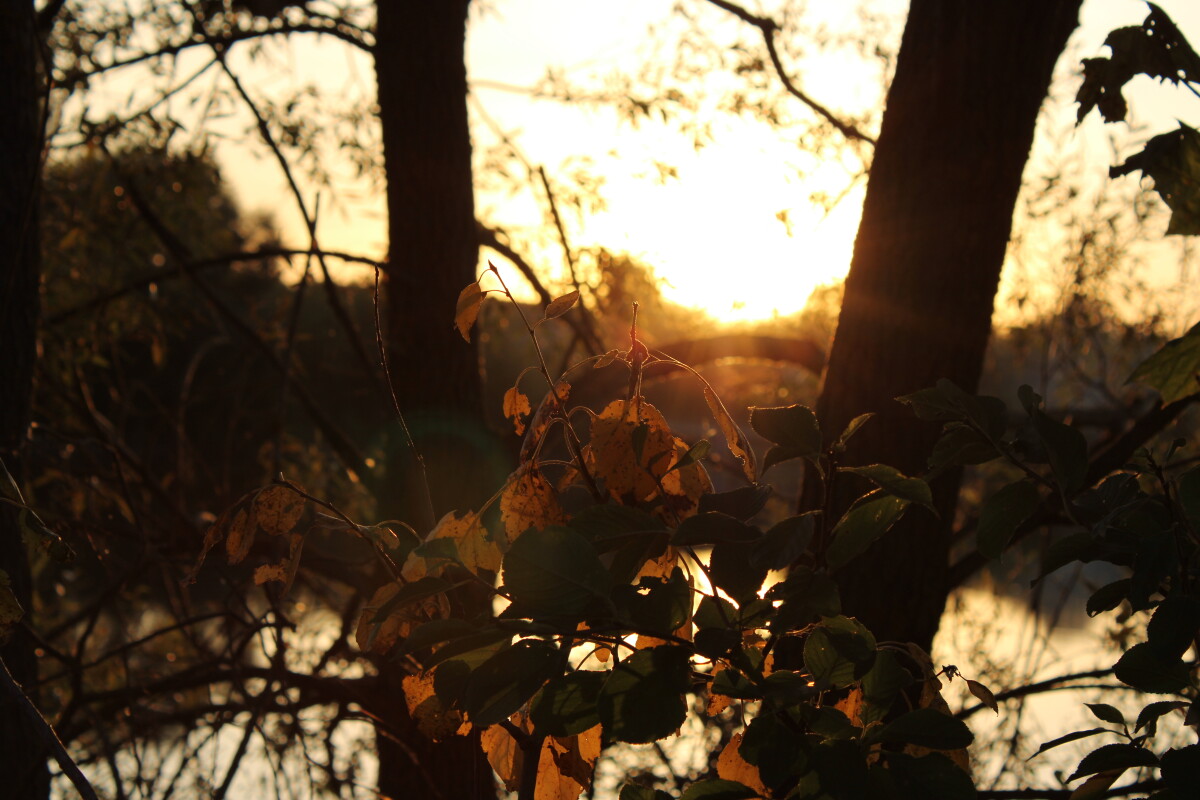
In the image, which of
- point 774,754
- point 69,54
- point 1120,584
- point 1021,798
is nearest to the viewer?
point 774,754

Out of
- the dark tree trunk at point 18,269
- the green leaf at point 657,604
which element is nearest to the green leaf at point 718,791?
the green leaf at point 657,604

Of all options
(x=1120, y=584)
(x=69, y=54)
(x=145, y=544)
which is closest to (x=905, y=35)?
(x=1120, y=584)

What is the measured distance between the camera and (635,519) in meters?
0.79

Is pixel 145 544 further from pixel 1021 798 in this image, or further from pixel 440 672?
pixel 1021 798

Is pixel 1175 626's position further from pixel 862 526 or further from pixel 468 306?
pixel 468 306

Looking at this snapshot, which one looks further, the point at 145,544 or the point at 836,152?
the point at 836,152

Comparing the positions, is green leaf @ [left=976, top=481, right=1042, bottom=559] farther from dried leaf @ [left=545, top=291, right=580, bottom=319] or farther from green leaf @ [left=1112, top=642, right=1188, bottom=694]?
dried leaf @ [left=545, top=291, right=580, bottom=319]

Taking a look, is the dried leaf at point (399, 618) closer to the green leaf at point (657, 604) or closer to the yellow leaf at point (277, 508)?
the yellow leaf at point (277, 508)

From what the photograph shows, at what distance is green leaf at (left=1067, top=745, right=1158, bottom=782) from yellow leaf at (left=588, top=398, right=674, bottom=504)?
1.32ft

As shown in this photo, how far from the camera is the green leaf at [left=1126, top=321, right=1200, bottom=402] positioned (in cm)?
79

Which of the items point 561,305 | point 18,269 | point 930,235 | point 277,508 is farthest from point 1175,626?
point 18,269

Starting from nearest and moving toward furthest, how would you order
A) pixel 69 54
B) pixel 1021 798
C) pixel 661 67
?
pixel 1021 798 < pixel 661 67 < pixel 69 54

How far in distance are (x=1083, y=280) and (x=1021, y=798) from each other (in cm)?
378

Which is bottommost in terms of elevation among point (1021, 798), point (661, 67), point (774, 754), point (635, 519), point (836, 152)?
point (1021, 798)
